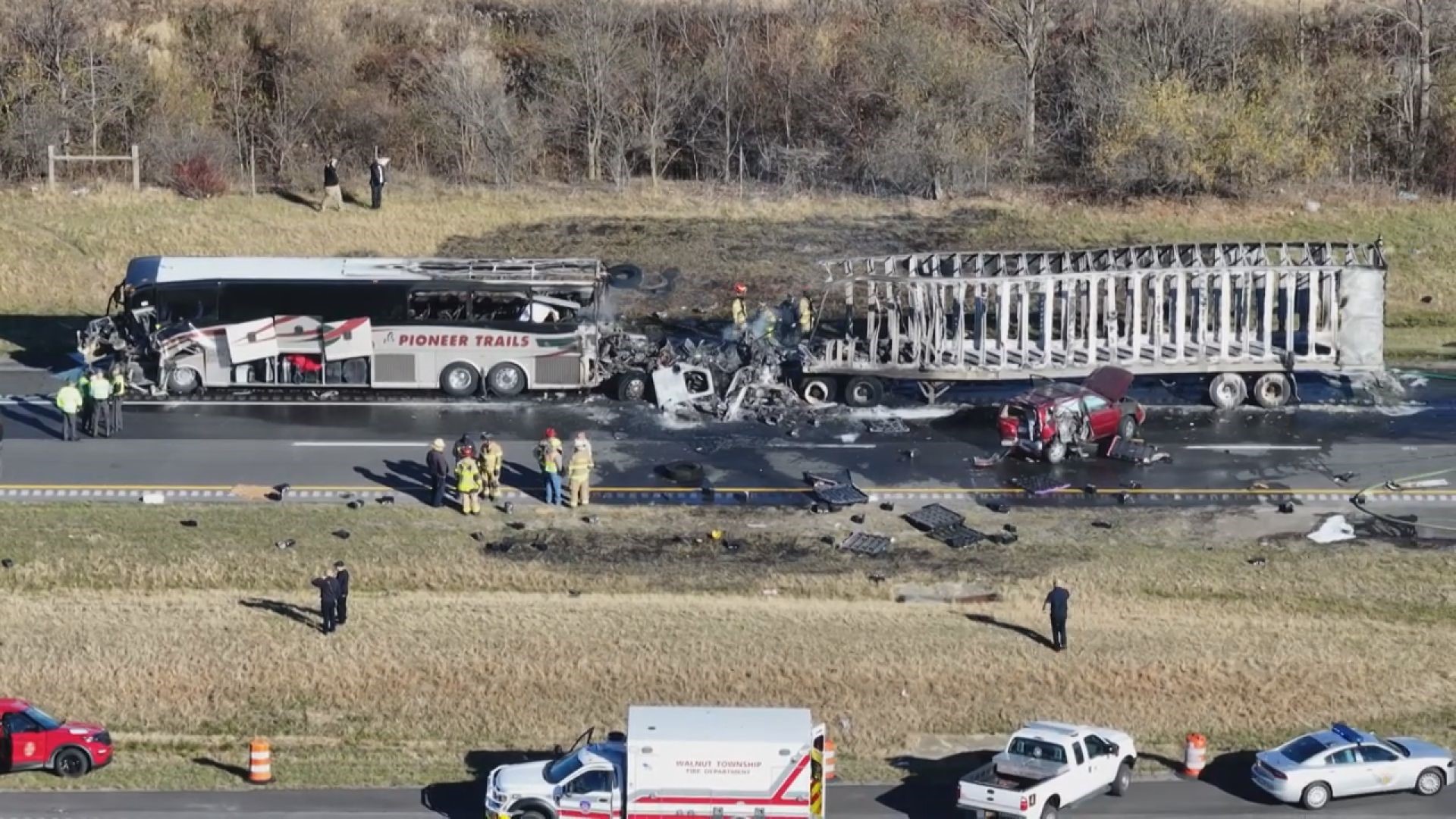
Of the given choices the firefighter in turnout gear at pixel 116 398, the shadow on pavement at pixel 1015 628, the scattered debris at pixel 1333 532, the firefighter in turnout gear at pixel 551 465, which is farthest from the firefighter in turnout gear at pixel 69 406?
the scattered debris at pixel 1333 532

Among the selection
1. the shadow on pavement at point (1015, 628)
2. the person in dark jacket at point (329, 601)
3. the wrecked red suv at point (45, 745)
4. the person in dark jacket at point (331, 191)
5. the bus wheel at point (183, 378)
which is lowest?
the wrecked red suv at point (45, 745)

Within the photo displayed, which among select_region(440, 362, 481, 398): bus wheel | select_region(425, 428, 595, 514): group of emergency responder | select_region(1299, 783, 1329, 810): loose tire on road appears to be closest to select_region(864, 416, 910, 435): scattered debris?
select_region(425, 428, 595, 514): group of emergency responder

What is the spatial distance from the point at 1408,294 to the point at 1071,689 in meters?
29.6

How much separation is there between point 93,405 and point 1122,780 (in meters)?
24.7

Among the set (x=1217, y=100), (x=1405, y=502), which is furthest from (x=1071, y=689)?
(x=1217, y=100)

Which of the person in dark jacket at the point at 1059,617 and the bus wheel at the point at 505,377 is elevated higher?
the bus wheel at the point at 505,377

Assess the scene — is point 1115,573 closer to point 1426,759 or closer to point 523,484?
point 1426,759

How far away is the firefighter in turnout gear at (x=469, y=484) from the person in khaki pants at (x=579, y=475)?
1.72 meters

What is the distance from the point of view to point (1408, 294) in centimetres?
5641

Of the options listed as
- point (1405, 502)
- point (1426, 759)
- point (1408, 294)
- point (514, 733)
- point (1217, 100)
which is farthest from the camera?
point (1217, 100)

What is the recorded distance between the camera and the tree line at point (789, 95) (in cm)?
6350

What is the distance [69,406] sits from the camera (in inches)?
1652

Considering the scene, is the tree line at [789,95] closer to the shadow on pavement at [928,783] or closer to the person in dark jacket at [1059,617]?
the person in dark jacket at [1059,617]

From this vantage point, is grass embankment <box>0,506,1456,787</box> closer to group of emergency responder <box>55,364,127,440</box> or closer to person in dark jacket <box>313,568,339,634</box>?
person in dark jacket <box>313,568,339,634</box>
